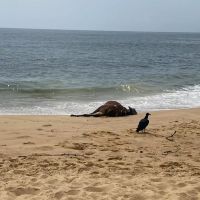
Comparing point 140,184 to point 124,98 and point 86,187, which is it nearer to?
point 86,187

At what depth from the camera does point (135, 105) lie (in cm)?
1647

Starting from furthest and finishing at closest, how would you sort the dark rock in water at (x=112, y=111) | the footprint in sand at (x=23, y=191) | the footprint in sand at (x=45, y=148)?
1. the dark rock in water at (x=112, y=111)
2. the footprint in sand at (x=45, y=148)
3. the footprint in sand at (x=23, y=191)

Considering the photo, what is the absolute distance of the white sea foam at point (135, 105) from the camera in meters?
14.5

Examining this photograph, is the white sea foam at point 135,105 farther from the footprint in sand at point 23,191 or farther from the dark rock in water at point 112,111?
the footprint in sand at point 23,191

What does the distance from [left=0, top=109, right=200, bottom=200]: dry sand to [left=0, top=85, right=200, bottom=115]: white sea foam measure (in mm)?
3261

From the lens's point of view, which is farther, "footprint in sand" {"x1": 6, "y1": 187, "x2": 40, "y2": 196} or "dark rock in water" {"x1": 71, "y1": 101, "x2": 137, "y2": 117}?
"dark rock in water" {"x1": 71, "y1": 101, "x2": 137, "y2": 117}

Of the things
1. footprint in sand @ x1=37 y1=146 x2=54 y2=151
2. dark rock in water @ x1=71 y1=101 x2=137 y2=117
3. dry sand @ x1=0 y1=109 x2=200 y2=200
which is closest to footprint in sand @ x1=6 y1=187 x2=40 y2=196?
dry sand @ x1=0 y1=109 x2=200 y2=200

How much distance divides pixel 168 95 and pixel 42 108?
6.98m

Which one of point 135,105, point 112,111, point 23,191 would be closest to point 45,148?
point 23,191

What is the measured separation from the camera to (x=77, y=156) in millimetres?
7527

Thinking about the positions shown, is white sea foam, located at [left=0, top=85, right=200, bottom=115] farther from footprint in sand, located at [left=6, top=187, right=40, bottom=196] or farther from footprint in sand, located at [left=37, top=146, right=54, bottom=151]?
footprint in sand, located at [left=6, top=187, right=40, bottom=196]

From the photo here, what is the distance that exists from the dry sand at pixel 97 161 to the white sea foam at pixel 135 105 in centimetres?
326

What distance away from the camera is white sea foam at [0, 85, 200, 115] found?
14523 mm

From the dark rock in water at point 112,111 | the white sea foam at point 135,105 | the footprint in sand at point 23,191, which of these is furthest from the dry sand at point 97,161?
the white sea foam at point 135,105
